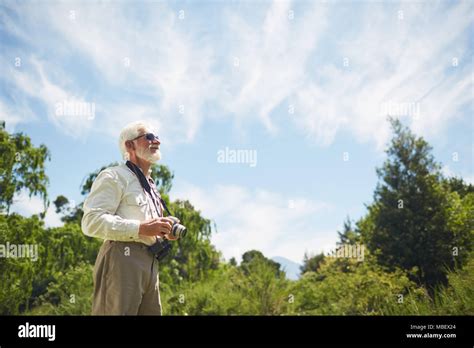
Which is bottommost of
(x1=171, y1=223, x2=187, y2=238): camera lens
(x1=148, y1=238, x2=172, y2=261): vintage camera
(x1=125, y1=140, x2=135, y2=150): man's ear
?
(x1=148, y1=238, x2=172, y2=261): vintage camera

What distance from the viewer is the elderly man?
7.54 ft

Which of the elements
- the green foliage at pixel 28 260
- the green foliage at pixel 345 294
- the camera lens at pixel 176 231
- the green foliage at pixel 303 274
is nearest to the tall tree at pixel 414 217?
the green foliage at pixel 303 274

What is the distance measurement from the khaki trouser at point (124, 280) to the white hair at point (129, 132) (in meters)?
0.65

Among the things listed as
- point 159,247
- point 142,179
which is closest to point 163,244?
point 159,247

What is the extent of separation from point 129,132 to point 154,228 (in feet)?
2.47

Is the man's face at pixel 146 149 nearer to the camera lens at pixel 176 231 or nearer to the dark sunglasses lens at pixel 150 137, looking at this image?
the dark sunglasses lens at pixel 150 137

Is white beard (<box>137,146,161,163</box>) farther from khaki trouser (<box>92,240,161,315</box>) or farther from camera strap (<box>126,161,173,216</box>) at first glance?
khaki trouser (<box>92,240,161,315</box>)

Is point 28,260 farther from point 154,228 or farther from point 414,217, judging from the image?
point 414,217

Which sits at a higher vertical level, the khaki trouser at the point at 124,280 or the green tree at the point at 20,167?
the green tree at the point at 20,167

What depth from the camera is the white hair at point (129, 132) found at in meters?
2.74

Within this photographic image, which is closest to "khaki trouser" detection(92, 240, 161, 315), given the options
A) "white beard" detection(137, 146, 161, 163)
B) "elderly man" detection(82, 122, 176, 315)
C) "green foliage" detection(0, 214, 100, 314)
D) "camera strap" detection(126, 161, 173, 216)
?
"elderly man" detection(82, 122, 176, 315)
